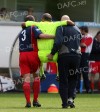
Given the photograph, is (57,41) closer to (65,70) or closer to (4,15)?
(65,70)

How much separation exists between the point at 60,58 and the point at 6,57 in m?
8.63

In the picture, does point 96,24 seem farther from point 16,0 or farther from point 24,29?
point 24,29

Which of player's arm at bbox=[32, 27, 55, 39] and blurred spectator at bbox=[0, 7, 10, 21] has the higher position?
blurred spectator at bbox=[0, 7, 10, 21]

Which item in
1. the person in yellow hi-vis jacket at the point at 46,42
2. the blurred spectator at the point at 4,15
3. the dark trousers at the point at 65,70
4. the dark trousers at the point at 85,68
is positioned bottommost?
the dark trousers at the point at 85,68

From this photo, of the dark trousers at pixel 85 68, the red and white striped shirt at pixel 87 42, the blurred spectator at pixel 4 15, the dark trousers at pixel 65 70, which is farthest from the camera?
the blurred spectator at pixel 4 15

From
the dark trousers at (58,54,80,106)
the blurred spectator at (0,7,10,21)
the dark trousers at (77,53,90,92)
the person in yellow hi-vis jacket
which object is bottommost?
the dark trousers at (77,53,90,92)

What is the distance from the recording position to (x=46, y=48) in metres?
13.7

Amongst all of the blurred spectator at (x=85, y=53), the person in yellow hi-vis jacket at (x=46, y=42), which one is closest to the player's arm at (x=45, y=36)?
the person in yellow hi-vis jacket at (x=46, y=42)

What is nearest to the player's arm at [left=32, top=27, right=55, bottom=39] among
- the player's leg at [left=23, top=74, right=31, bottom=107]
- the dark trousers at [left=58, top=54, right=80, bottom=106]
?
the dark trousers at [left=58, top=54, right=80, bottom=106]

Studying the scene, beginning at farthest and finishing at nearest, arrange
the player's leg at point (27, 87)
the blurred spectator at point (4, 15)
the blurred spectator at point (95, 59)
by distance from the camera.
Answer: the blurred spectator at point (4, 15)
the blurred spectator at point (95, 59)
the player's leg at point (27, 87)

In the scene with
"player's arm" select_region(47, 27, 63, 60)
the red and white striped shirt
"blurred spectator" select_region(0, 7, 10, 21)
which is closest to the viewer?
"player's arm" select_region(47, 27, 63, 60)

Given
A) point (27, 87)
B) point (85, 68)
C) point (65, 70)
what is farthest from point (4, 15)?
point (65, 70)

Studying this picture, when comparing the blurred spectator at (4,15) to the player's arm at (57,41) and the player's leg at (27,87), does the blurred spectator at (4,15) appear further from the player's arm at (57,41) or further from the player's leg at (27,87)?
the player's arm at (57,41)

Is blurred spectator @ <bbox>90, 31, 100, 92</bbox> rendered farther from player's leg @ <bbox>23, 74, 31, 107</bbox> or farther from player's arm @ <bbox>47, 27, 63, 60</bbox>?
player's arm @ <bbox>47, 27, 63, 60</bbox>
